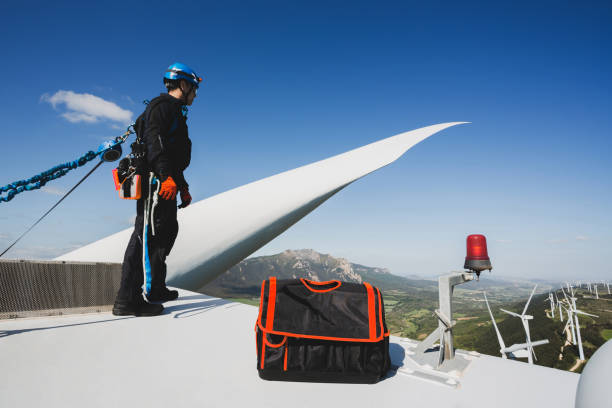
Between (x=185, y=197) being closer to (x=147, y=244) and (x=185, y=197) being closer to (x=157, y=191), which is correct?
(x=157, y=191)

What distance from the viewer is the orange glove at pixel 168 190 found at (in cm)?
258

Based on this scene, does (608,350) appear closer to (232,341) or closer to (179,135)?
(232,341)

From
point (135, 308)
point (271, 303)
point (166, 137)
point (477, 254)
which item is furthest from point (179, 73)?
point (477, 254)

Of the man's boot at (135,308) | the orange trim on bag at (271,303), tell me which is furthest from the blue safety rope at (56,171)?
the orange trim on bag at (271,303)

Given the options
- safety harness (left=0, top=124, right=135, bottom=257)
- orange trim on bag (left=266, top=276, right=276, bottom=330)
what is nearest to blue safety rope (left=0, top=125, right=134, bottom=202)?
safety harness (left=0, top=124, right=135, bottom=257)

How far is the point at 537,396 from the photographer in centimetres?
147

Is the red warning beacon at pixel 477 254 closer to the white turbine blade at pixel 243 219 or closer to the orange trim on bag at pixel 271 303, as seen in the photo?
the orange trim on bag at pixel 271 303

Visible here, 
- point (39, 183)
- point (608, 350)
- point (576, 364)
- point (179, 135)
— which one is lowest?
point (576, 364)

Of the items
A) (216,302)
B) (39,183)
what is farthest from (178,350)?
(39,183)

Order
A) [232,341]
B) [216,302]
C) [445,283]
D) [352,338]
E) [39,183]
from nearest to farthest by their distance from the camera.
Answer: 1. [352,338]
2. [445,283]
3. [232,341]
4. [39,183]
5. [216,302]

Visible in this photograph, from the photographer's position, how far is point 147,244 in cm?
276

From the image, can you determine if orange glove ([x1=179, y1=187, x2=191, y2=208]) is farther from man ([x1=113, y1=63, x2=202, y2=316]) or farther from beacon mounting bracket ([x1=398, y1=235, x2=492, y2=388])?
beacon mounting bracket ([x1=398, y1=235, x2=492, y2=388])

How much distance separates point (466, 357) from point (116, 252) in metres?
4.44

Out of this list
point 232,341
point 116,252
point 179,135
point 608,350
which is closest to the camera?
point 608,350
